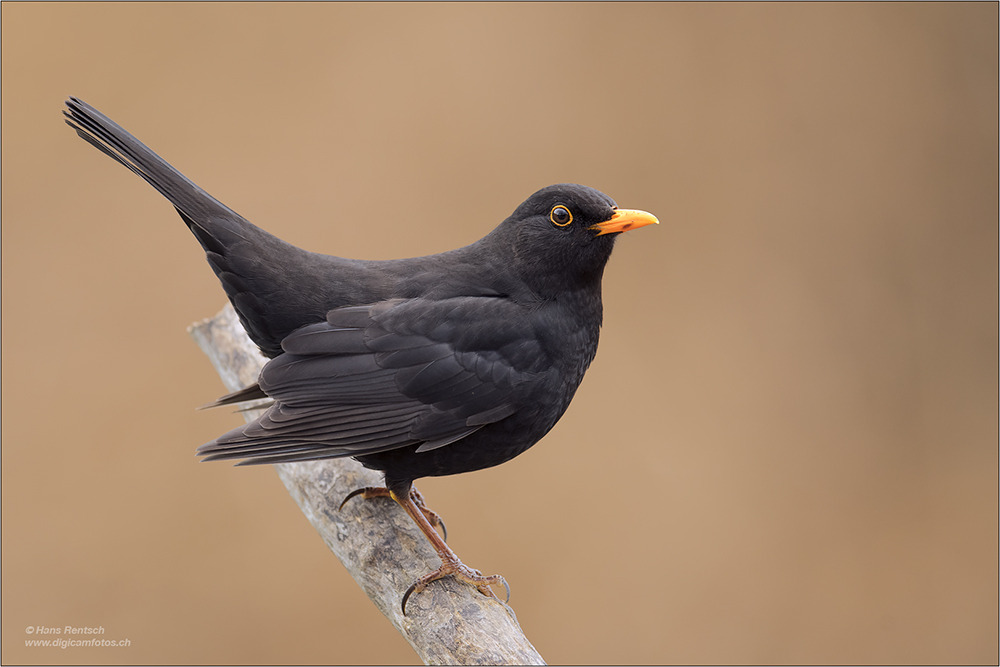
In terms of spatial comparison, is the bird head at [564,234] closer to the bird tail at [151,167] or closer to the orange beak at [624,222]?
the orange beak at [624,222]

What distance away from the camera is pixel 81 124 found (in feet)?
8.77

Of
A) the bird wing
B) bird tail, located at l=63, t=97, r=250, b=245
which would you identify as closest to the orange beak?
the bird wing

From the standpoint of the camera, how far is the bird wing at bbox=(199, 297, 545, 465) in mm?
2475

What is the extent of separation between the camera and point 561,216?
2.59m

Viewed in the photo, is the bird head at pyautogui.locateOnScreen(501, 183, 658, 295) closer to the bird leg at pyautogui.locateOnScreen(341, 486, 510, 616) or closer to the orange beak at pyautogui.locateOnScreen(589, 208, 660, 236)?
the orange beak at pyautogui.locateOnScreen(589, 208, 660, 236)

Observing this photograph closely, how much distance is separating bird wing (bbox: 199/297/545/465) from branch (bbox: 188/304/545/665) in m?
0.47

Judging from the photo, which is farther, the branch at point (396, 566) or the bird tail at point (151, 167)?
Answer: the bird tail at point (151, 167)

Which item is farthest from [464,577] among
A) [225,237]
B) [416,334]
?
[225,237]

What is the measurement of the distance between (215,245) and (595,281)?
1.24 meters

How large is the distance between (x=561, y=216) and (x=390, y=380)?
75cm

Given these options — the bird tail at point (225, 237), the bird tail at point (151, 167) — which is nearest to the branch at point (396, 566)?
the bird tail at point (225, 237)

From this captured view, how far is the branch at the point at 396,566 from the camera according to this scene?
2.49 meters

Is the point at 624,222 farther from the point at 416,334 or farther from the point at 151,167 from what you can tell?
the point at 151,167

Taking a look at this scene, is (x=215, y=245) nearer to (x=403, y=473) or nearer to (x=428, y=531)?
(x=403, y=473)
